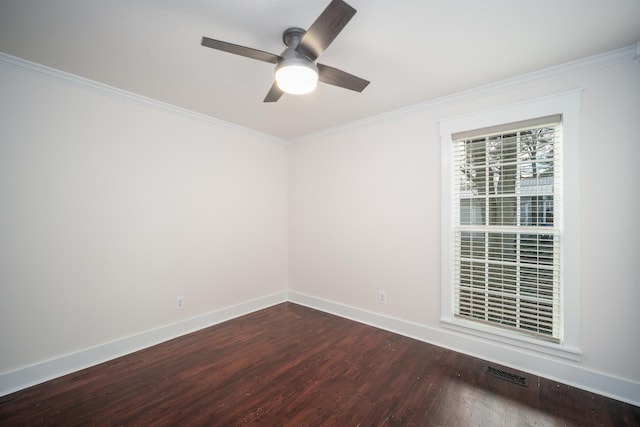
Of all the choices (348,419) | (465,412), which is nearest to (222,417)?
(348,419)

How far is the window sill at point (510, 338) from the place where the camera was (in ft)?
7.49

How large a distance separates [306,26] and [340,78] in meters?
0.39

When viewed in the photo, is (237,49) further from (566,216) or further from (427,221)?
(566,216)

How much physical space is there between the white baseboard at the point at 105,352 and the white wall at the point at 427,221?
1.27 m

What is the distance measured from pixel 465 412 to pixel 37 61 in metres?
4.20

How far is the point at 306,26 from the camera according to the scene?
6.01 feet

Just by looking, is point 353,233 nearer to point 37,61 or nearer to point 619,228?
point 619,228

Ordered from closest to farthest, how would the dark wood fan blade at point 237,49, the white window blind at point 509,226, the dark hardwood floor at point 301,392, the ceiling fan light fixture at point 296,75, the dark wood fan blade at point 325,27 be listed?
the dark wood fan blade at point 325,27, the dark wood fan blade at point 237,49, the ceiling fan light fixture at point 296,75, the dark hardwood floor at point 301,392, the white window blind at point 509,226

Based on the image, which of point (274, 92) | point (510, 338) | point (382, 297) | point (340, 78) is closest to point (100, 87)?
point (274, 92)

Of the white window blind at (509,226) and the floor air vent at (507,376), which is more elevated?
the white window blind at (509,226)

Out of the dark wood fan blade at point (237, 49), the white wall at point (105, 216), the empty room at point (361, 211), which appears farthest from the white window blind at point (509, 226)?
the white wall at point (105, 216)

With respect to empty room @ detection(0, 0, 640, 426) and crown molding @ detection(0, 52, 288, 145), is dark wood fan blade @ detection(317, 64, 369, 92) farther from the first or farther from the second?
crown molding @ detection(0, 52, 288, 145)

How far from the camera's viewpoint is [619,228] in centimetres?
212

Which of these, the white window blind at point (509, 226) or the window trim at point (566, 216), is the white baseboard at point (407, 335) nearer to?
the window trim at point (566, 216)
